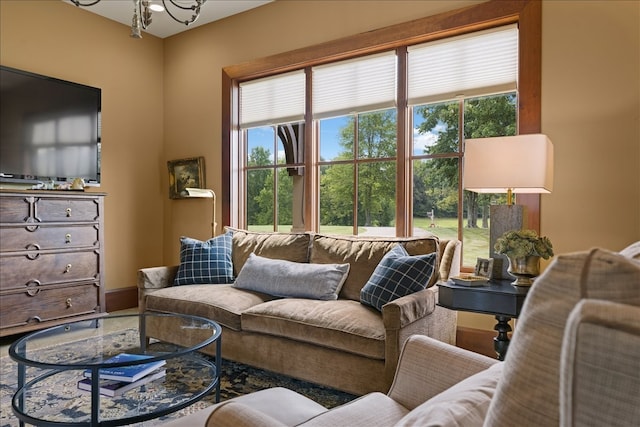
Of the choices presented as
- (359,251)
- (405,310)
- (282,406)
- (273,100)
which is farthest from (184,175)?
(282,406)

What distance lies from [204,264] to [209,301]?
0.64 metres

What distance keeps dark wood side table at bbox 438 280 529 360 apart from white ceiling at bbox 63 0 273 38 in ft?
10.5

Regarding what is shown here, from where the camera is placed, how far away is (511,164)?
Result: 2.31m

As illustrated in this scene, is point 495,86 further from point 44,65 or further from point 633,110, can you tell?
point 44,65

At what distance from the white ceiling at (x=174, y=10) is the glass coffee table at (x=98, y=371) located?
2990 millimetres

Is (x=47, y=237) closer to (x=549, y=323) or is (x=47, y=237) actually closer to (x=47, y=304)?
(x=47, y=304)

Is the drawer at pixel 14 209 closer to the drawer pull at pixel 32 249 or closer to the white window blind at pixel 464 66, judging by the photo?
the drawer pull at pixel 32 249

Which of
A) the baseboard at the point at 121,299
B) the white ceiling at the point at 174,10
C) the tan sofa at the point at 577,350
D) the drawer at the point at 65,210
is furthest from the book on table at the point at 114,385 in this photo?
the white ceiling at the point at 174,10

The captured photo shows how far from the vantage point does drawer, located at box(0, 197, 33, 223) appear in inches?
131

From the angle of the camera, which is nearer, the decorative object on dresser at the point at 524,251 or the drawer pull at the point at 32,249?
the decorative object on dresser at the point at 524,251

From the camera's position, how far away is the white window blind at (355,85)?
3.63 metres

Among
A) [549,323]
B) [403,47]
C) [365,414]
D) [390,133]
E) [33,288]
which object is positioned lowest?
[33,288]

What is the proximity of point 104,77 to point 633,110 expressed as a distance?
4477mm

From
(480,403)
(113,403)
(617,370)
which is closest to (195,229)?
(113,403)
